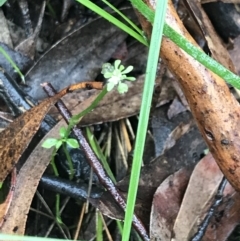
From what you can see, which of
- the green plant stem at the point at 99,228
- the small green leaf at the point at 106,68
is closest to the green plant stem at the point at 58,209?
the green plant stem at the point at 99,228

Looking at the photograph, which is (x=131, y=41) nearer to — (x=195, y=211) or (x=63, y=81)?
(x=63, y=81)

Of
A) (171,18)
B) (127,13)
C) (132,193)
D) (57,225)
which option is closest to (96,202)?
(57,225)

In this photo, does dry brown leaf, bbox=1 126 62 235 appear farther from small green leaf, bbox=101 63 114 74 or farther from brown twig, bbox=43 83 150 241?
small green leaf, bbox=101 63 114 74

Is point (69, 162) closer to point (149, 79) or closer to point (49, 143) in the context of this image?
point (49, 143)

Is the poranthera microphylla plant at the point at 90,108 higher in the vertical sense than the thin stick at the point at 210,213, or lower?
higher

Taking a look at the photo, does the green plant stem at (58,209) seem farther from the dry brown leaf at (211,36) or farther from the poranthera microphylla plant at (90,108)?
the dry brown leaf at (211,36)

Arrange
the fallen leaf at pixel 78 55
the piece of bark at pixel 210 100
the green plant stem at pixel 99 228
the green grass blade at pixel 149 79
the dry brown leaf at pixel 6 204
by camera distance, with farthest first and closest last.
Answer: the fallen leaf at pixel 78 55
the green plant stem at pixel 99 228
the dry brown leaf at pixel 6 204
the piece of bark at pixel 210 100
the green grass blade at pixel 149 79
